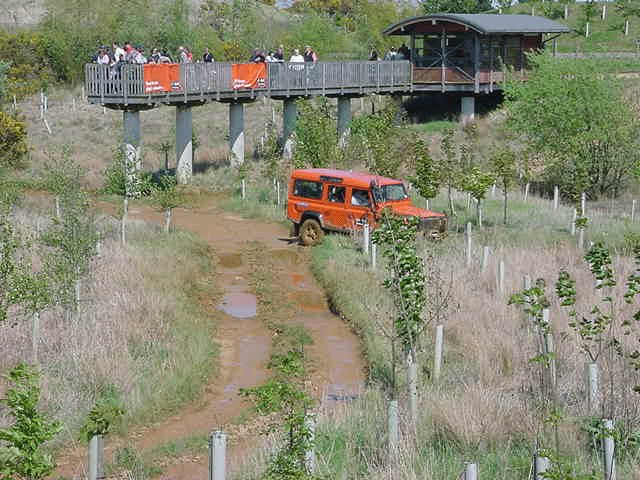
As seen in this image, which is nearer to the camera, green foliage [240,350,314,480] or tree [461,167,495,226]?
green foliage [240,350,314,480]

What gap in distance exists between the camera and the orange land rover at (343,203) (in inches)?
1049

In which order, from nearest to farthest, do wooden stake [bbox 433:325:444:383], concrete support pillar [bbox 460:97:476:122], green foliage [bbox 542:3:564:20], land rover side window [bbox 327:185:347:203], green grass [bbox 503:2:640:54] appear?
wooden stake [bbox 433:325:444:383] → land rover side window [bbox 327:185:347:203] → concrete support pillar [bbox 460:97:476:122] → green grass [bbox 503:2:640:54] → green foliage [bbox 542:3:564:20]

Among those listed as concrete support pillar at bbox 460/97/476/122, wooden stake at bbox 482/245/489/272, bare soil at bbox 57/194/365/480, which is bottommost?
bare soil at bbox 57/194/365/480

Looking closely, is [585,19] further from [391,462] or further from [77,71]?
[391,462]

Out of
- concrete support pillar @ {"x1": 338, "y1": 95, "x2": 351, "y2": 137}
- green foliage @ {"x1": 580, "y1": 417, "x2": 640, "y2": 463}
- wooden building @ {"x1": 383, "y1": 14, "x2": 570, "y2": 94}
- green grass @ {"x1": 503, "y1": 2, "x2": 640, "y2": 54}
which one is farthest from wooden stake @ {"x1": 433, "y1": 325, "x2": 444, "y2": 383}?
green grass @ {"x1": 503, "y1": 2, "x2": 640, "y2": 54}

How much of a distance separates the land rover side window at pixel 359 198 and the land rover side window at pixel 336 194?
29cm

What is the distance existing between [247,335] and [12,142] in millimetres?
24447

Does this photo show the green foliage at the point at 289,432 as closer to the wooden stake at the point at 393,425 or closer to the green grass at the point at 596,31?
the wooden stake at the point at 393,425

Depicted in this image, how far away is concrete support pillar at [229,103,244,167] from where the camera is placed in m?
41.3

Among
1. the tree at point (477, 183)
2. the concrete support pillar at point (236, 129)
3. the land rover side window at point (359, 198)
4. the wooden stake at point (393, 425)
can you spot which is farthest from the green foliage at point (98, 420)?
the concrete support pillar at point (236, 129)

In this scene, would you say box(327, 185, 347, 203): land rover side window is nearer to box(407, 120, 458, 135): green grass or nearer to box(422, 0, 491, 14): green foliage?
box(407, 120, 458, 135): green grass

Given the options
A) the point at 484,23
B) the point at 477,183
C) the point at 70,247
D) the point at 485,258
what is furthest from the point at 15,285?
the point at 484,23

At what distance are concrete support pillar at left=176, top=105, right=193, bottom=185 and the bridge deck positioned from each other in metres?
1.03

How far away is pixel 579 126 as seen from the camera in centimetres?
3641
